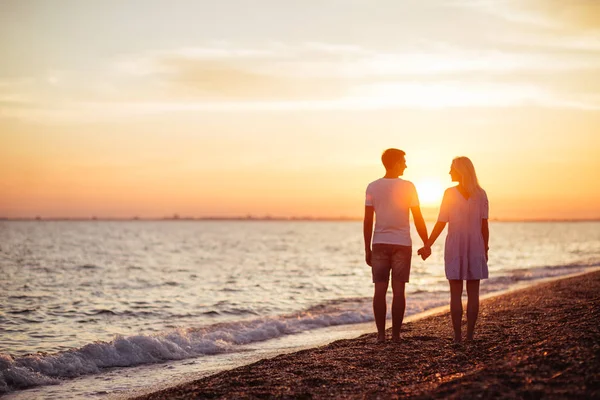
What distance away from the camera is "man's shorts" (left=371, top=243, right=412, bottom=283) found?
766cm

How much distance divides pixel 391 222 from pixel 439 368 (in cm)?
197

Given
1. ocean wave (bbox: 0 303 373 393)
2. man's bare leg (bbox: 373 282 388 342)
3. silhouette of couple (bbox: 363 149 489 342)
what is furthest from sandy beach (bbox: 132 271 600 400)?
ocean wave (bbox: 0 303 373 393)

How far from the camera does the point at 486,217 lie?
7.47 m

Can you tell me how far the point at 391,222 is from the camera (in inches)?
300

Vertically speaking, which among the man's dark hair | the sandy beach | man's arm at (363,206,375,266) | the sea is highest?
the man's dark hair

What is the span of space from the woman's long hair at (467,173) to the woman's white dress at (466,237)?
0.12 meters

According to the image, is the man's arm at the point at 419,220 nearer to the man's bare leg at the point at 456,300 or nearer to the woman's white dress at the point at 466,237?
the woman's white dress at the point at 466,237

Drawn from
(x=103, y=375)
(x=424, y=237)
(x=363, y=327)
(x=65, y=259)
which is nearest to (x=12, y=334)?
(x=103, y=375)

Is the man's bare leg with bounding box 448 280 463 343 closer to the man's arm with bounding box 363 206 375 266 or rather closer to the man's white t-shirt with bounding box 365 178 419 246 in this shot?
the man's white t-shirt with bounding box 365 178 419 246

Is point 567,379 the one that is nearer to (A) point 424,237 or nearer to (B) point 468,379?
(B) point 468,379

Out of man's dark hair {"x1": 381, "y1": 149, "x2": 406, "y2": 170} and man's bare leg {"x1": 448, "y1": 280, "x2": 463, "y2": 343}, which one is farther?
man's dark hair {"x1": 381, "y1": 149, "x2": 406, "y2": 170}

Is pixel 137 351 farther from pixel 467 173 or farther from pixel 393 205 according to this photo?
pixel 467 173

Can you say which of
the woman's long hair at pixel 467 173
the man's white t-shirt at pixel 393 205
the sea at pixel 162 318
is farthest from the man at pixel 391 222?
the sea at pixel 162 318

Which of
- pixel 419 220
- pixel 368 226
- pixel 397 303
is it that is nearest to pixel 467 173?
pixel 419 220
